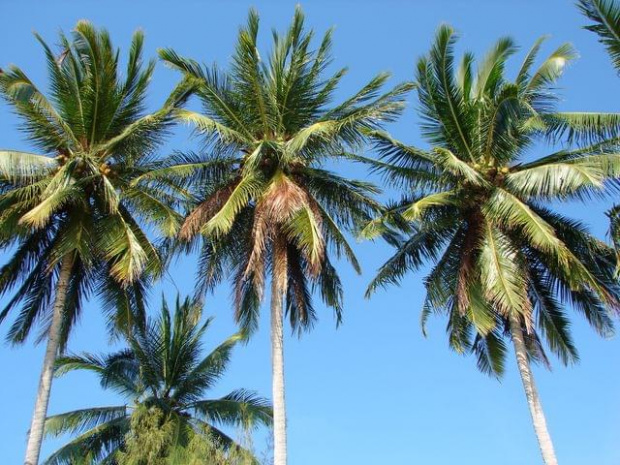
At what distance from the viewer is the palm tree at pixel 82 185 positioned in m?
19.6

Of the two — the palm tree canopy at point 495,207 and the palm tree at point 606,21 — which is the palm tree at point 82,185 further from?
the palm tree at point 606,21

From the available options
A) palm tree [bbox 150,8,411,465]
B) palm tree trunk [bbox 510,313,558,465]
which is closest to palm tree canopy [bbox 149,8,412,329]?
palm tree [bbox 150,8,411,465]

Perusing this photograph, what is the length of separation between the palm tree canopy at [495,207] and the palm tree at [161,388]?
5.60 metres

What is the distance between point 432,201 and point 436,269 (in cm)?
220

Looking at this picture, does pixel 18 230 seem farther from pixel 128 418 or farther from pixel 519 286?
pixel 519 286

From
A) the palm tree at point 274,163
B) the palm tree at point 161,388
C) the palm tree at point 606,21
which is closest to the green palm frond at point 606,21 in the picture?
the palm tree at point 606,21

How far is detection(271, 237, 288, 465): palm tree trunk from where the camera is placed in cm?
1725

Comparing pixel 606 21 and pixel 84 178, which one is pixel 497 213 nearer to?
pixel 606 21

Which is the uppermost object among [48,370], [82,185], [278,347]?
[82,185]

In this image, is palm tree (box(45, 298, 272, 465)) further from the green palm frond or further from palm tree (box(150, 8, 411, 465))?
the green palm frond

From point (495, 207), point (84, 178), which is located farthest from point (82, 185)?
point (495, 207)

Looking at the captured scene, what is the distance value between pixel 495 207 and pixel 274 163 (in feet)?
19.5

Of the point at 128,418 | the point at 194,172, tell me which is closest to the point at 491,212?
A: the point at 194,172

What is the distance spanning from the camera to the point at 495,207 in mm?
19328
